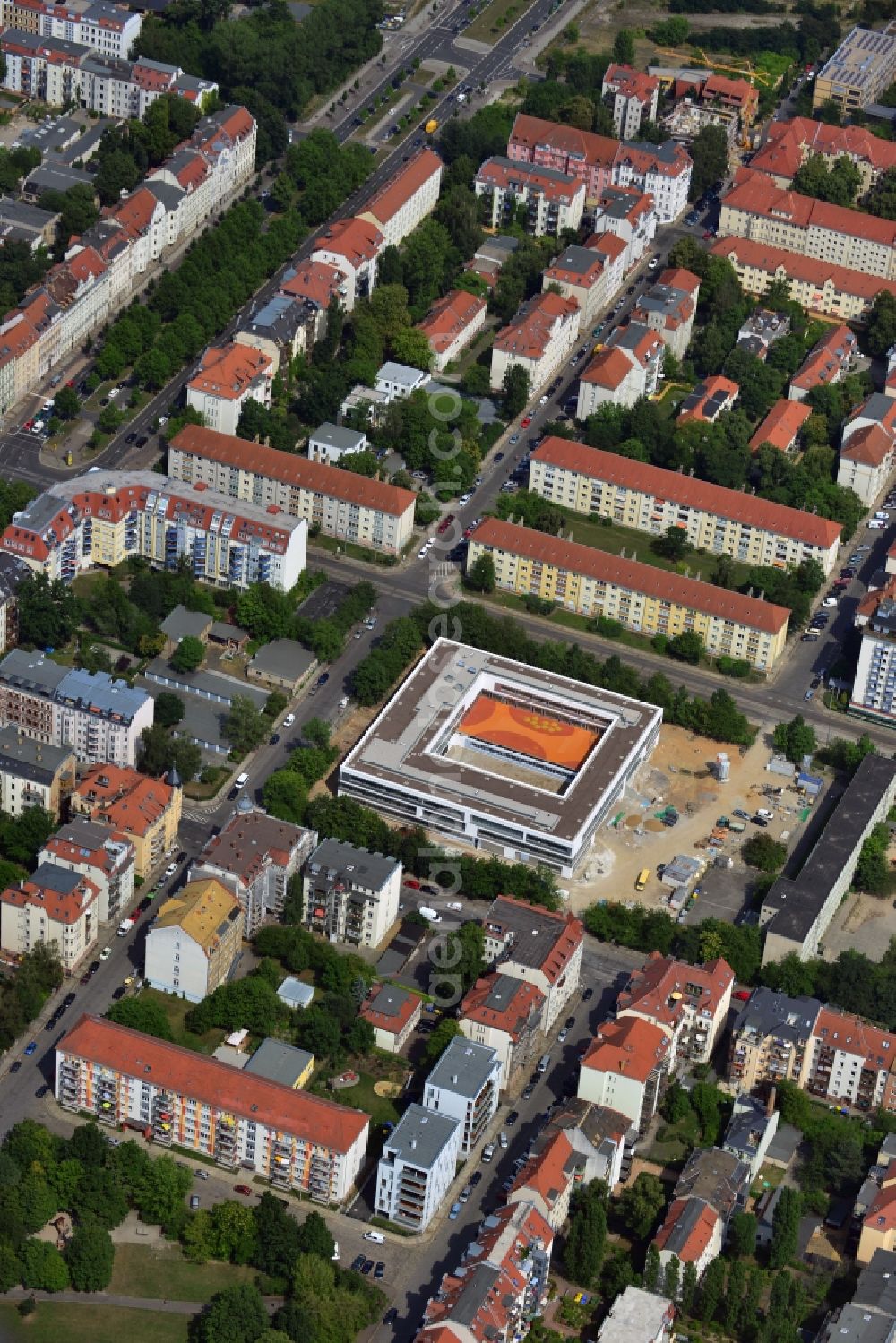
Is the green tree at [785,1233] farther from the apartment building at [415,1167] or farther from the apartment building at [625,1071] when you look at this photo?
the apartment building at [415,1167]

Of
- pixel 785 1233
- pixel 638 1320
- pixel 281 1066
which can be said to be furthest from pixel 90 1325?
pixel 785 1233

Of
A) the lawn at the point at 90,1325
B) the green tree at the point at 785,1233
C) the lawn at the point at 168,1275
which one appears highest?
the green tree at the point at 785,1233

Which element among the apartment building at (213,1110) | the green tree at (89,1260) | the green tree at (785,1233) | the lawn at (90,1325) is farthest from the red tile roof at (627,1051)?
the green tree at (89,1260)

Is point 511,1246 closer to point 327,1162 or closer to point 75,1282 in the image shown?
point 327,1162

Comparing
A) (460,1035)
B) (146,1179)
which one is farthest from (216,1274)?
(460,1035)

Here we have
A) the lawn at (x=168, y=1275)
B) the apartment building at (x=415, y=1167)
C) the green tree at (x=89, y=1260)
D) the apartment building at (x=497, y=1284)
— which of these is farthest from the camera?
the apartment building at (x=415, y=1167)

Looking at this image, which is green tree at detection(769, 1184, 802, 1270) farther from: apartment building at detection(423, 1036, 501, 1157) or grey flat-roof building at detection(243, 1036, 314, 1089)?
grey flat-roof building at detection(243, 1036, 314, 1089)
